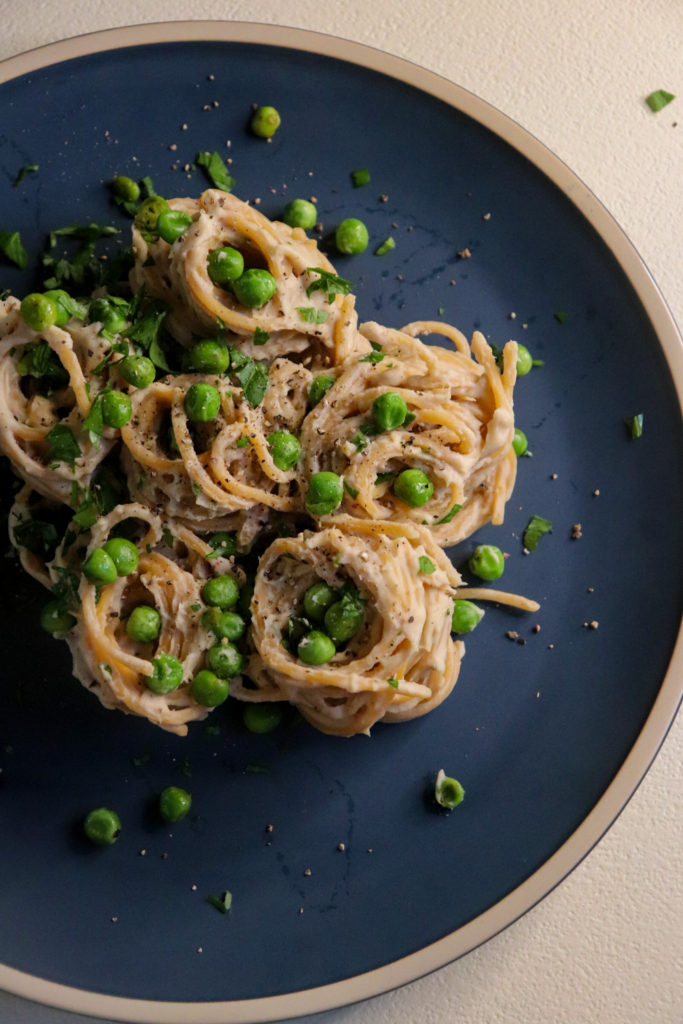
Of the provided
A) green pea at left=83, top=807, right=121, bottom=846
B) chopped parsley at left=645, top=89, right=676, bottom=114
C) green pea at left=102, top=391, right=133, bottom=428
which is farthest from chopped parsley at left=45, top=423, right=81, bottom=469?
chopped parsley at left=645, top=89, right=676, bottom=114

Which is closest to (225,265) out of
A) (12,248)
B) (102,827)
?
(12,248)

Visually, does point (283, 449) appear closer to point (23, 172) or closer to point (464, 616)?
point (464, 616)

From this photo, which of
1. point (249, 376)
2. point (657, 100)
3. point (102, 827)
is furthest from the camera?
point (657, 100)

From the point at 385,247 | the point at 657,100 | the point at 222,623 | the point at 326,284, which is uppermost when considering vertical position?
the point at 657,100

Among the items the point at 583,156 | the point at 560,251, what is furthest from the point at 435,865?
the point at 583,156

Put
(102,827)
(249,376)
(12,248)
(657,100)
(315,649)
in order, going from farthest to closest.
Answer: (657,100)
(12,248)
(102,827)
(249,376)
(315,649)
